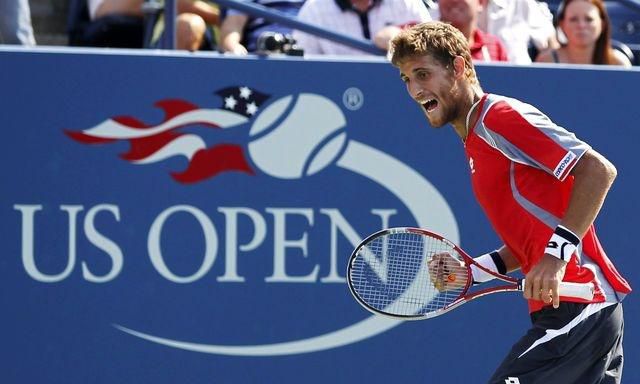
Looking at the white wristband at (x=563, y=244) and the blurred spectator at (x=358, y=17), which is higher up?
the blurred spectator at (x=358, y=17)

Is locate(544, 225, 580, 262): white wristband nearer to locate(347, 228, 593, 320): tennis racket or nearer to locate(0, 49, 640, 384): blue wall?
locate(347, 228, 593, 320): tennis racket

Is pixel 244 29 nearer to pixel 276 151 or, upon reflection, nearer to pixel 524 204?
pixel 276 151

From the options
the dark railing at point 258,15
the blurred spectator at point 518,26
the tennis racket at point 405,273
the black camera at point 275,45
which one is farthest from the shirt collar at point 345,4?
the tennis racket at point 405,273

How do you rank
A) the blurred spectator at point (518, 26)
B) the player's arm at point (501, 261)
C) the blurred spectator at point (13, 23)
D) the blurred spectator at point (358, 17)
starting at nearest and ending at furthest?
1. the player's arm at point (501, 261)
2. the blurred spectator at point (13, 23)
3. the blurred spectator at point (358, 17)
4. the blurred spectator at point (518, 26)

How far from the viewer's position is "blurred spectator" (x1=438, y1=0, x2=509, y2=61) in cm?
663

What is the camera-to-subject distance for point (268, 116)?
5984mm

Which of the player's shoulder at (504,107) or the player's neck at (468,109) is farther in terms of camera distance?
the player's neck at (468,109)

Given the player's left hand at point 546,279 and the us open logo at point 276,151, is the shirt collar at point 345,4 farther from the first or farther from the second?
the player's left hand at point 546,279

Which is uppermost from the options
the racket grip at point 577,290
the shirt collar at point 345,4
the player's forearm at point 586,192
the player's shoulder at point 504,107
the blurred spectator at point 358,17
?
the shirt collar at point 345,4

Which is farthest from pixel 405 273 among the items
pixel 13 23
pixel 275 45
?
pixel 13 23

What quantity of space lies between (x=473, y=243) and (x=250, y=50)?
167cm

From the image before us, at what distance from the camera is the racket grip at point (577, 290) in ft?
13.5

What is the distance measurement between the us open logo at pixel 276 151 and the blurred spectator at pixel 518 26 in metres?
1.25

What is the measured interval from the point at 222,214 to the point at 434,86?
6.52 ft
